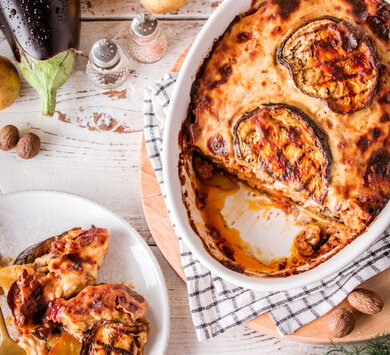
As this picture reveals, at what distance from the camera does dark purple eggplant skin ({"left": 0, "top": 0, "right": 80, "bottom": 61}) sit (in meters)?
2.95

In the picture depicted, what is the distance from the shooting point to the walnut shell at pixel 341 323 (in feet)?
9.03

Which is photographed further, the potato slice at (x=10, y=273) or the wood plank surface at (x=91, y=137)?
the wood plank surface at (x=91, y=137)

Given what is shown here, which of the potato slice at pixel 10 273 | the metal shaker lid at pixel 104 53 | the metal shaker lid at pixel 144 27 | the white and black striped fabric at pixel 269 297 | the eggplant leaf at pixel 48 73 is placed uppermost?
the metal shaker lid at pixel 144 27

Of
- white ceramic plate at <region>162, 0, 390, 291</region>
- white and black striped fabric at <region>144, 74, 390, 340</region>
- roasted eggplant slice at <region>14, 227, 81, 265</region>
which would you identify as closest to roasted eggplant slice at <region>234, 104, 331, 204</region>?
white ceramic plate at <region>162, 0, 390, 291</region>

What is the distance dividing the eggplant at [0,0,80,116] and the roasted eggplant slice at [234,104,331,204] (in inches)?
38.3

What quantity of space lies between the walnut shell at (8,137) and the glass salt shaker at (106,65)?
45cm

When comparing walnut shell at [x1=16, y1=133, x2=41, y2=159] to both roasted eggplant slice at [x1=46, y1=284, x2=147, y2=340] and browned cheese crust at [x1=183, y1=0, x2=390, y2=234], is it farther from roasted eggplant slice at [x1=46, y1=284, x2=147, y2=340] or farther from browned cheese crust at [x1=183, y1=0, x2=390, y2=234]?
browned cheese crust at [x1=183, y1=0, x2=390, y2=234]

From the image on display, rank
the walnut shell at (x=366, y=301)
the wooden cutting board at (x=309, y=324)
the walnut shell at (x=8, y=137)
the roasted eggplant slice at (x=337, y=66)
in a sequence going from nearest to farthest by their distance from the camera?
the roasted eggplant slice at (x=337, y=66)
the walnut shell at (x=366, y=301)
the wooden cutting board at (x=309, y=324)
the walnut shell at (x=8, y=137)

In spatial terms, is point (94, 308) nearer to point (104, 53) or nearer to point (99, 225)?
point (99, 225)

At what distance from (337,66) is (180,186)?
0.81 metres

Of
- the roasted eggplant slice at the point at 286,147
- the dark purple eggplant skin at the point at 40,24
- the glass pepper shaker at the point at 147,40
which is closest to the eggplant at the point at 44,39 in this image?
the dark purple eggplant skin at the point at 40,24

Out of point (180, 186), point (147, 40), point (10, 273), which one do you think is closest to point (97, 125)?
point (147, 40)

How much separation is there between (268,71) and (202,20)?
75 cm

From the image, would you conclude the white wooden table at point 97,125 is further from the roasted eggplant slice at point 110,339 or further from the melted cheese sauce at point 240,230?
the roasted eggplant slice at point 110,339
